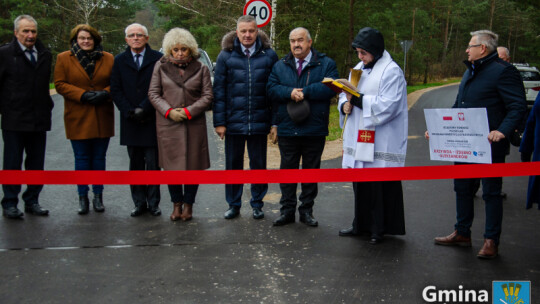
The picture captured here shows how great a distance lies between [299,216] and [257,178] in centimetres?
220

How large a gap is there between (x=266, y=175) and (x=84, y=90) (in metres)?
3.07

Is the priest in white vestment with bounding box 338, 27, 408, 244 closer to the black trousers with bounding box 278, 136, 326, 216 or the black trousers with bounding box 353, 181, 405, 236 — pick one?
the black trousers with bounding box 353, 181, 405, 236

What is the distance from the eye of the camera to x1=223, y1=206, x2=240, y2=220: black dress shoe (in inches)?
249

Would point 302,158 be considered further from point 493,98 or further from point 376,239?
point 493,98

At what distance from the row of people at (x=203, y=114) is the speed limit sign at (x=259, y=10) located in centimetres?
484

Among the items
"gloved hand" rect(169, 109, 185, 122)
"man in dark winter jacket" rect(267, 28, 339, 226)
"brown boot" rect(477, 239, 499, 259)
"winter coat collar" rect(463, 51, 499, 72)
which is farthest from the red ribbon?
"gloved hand" rect(169, 109, 185, 122)

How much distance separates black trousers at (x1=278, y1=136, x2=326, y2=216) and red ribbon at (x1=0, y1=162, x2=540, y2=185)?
1700 mm

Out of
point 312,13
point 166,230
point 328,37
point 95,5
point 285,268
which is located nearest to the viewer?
point 285,268

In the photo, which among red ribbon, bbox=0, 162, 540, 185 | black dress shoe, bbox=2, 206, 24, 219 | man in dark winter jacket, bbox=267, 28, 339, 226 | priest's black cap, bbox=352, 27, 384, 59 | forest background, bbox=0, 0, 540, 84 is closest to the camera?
red ribbon, bbox=0, 162, 540, 185

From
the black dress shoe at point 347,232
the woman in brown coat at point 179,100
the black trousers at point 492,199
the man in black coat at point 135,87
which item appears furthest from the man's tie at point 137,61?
the black trousers at point 492,199

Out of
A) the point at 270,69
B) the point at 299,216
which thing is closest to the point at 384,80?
the point at 270,69

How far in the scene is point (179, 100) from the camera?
607 centimetres

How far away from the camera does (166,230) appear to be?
19.2 ft

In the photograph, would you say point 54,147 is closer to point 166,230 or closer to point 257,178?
point 166,230
